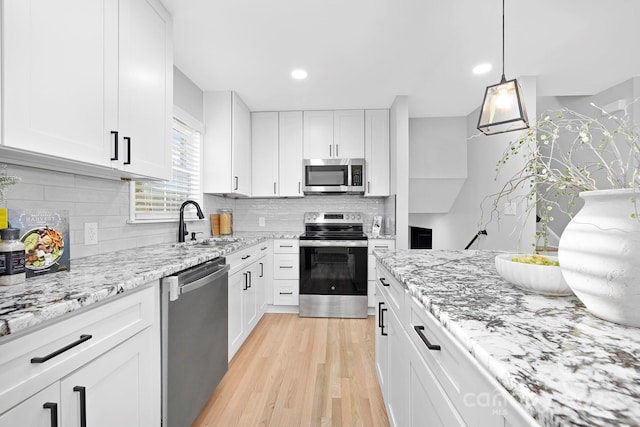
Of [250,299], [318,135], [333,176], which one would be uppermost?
[318,135]

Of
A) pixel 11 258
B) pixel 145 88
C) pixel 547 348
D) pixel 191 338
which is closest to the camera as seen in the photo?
pixel 547 348

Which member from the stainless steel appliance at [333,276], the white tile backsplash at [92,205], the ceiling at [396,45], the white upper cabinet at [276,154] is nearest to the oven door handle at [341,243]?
the stainless steel appliance at [333,276]

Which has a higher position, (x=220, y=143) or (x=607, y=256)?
(x=220, y=143)

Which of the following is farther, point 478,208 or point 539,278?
point 478,208

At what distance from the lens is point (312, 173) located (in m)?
3.66

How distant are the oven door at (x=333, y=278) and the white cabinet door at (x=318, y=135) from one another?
1.15 metres

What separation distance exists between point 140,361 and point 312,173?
110 inches

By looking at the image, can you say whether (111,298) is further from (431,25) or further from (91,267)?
(431,25)

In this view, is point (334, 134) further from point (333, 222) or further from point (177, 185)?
point (177, 185)

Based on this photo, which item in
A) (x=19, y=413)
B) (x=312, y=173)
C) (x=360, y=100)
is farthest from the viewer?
(x=312, y=173)

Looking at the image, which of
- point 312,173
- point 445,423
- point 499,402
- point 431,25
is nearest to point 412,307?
point 445,423

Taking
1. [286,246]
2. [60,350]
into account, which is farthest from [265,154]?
[60,350]

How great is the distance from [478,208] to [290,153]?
257 centimetres

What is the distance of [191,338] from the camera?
4.97ft
